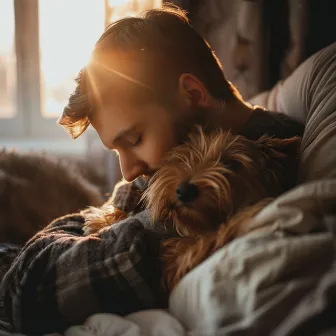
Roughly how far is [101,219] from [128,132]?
0.19 m

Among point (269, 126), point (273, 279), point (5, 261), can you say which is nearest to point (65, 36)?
point (5, 261)

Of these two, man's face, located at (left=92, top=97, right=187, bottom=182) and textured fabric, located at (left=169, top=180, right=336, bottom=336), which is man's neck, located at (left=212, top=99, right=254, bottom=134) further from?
textured fabric, located at (left=169, top=180, right=336, bottom=336)

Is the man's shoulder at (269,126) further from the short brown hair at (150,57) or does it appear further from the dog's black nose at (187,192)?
the dog's black nose at (187,192)

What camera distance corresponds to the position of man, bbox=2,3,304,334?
0.69m

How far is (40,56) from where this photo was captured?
7.95 ft

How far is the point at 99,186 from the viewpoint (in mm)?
1679

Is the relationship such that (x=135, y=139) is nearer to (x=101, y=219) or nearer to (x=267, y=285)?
(x=101, y=219)

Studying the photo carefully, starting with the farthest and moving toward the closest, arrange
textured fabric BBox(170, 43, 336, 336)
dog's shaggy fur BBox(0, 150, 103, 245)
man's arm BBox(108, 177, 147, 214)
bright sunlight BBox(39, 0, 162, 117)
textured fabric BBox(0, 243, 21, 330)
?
bright sunlight BBox(39, 0, 162, 117) < dog's shaggy fur BBox(0, 150, 103, 245) < man's arm BBox(108, 177, 147, 214) < textured fabric BBox(0, 243, 21, 330) < textured fabric BBox(170, 43, 336, 336)

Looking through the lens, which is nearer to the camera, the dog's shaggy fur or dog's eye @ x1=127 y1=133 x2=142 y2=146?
dog's eye @ x1=127 y1=133 x2=142 y2=146

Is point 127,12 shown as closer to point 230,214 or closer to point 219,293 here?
point 230,214

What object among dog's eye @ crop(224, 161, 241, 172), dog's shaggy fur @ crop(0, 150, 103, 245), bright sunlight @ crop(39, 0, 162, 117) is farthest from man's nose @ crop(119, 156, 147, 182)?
bright sunlight @ crop(39, 0, 162, 117)

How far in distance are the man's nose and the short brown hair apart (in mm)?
111

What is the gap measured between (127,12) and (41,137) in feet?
3.46

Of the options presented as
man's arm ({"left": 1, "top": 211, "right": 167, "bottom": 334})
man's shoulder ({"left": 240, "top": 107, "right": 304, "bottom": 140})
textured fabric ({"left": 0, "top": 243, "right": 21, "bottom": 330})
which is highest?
man's shoulder ({"left": 240, "top": 107, "right": 304, "bottom": 140})
